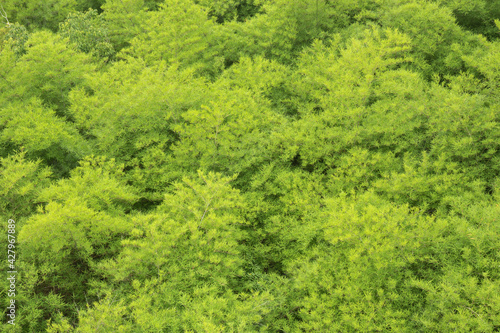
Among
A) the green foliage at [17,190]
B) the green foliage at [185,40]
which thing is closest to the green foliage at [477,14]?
the green foliage at [185,40]

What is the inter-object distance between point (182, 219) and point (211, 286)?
6.84ft

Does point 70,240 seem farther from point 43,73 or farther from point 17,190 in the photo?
point 43,73

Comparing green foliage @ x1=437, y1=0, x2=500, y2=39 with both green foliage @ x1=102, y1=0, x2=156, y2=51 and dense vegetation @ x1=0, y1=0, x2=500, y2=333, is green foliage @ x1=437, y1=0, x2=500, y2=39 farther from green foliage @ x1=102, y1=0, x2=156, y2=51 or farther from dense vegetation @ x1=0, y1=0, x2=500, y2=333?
green foliage @ x1=102, y1=0, x2=156, y2=51

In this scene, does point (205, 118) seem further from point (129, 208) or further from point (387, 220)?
point (387, 220)

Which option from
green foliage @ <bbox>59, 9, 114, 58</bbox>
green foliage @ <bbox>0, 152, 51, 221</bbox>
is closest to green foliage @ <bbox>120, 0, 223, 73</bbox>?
green foliage @ <bbox>59, 9, 114, 58</bbox>

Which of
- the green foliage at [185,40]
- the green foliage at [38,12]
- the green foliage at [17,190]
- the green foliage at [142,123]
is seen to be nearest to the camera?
the green foliage at [17,190]

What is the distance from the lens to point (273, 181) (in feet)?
34.5

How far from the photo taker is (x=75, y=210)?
7.52 metres

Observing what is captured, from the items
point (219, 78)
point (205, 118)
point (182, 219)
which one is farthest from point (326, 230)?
point (219, 78)

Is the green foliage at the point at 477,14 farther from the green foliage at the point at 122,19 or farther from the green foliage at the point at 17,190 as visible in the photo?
the green foliage at the point at 122,19

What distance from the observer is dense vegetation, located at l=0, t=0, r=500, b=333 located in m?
7.15

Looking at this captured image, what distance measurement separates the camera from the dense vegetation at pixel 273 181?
7152mm

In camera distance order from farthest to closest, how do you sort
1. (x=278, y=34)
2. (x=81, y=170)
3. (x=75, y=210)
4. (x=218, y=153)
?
1. (x=278, y=34)
2. (x=218, y=153)
3. (x=81, y=170)
4. (x=75, y=210)

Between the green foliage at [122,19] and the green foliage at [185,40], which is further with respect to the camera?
the green foliage at [122,19]
